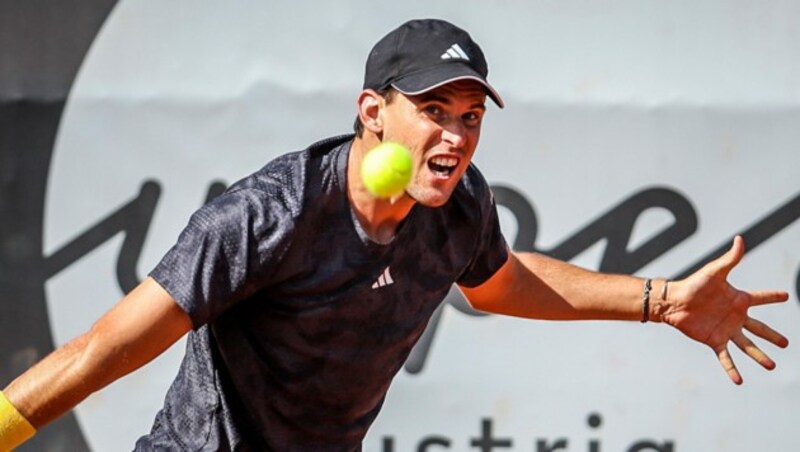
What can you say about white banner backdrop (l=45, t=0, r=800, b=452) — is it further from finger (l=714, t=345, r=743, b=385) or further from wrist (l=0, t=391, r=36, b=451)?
wrist (l=0, t=391, r=36, b=451)

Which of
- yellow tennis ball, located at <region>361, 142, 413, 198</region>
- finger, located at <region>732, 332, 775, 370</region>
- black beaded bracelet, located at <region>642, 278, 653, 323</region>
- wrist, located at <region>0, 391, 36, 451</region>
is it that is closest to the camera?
wrist, located at <region>0, 391, 36, 451</region>

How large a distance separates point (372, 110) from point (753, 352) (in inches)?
42.9

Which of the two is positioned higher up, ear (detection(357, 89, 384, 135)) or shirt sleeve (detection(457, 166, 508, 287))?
ear (detection(357, 89, 384, 135))

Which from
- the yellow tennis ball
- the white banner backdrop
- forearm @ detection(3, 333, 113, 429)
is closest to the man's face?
the yellow tennis ball

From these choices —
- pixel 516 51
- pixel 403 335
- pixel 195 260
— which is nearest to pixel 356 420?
pixel 403 335

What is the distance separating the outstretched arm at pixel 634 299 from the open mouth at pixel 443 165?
0.55 meters

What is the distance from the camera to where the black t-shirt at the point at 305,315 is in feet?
9.10

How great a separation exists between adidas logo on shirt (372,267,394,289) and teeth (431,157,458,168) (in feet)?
0.88

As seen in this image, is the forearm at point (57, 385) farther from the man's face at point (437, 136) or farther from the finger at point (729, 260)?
the finger at point (729, 260)

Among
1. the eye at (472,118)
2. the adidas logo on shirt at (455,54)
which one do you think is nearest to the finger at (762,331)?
the eye at (472,118)

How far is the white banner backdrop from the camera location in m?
4.34

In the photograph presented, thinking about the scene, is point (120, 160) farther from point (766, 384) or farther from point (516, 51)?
point (766, 384)

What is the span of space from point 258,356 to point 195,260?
347 millimetres

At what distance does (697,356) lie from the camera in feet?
14.4
